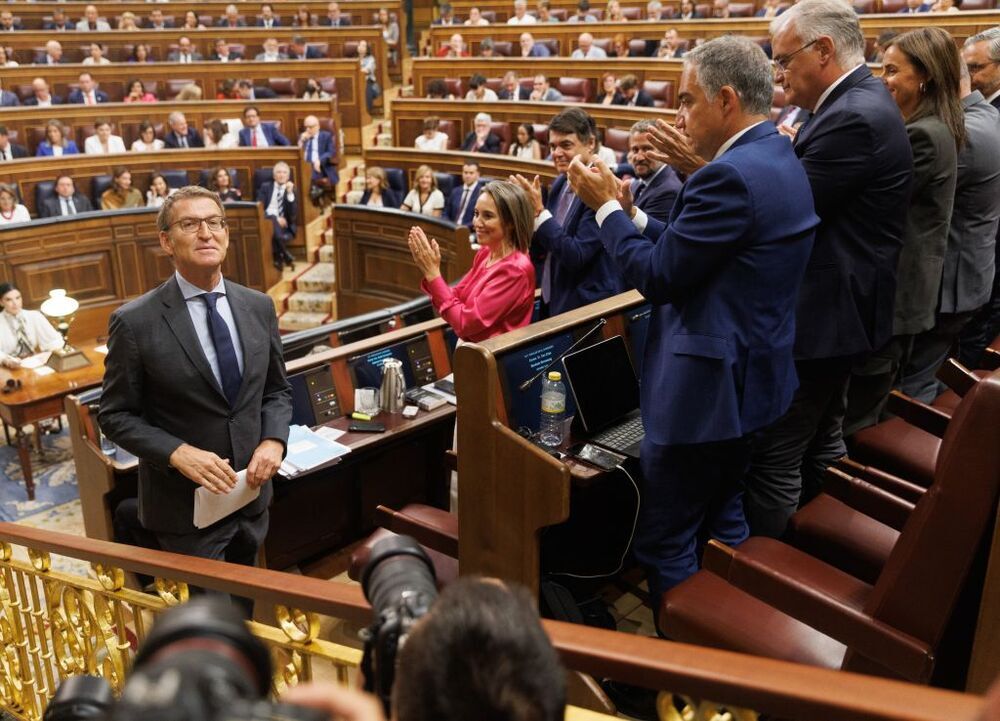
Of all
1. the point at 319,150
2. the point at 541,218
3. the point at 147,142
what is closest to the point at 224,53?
the point at 147,142

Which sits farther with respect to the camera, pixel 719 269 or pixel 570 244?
pixel 570 244

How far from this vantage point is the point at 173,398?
1674mm

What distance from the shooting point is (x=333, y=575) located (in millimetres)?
2643

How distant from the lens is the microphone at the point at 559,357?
177cm

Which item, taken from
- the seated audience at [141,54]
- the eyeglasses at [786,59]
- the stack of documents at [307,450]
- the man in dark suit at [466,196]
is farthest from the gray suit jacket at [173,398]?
the seated audience at [141,54]

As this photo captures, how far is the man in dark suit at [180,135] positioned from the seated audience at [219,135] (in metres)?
0.07

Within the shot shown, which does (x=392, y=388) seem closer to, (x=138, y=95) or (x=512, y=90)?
(x=512, y=90)

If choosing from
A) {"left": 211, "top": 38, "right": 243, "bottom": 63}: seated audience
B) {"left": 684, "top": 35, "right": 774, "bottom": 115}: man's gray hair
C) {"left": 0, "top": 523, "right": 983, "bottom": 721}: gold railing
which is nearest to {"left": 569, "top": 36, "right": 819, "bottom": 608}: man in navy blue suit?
{"left": 684, "top": 35, "right": 774, "bottom": 115}: man's gray hair

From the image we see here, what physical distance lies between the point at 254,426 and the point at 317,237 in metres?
5.30

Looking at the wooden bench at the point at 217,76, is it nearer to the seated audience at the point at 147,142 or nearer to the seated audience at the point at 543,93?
the seated audience at the point at 147,142

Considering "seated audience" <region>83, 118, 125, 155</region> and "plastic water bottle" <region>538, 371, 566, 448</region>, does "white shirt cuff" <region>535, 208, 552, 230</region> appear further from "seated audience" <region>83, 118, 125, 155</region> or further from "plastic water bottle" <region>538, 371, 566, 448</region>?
"seated audience" <region>83, 118, 125, 155</region>

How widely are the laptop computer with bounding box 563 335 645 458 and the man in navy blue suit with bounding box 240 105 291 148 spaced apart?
18.5 ft

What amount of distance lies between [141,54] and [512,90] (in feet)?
12.9

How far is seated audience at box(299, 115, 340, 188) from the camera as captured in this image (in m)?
6.81
